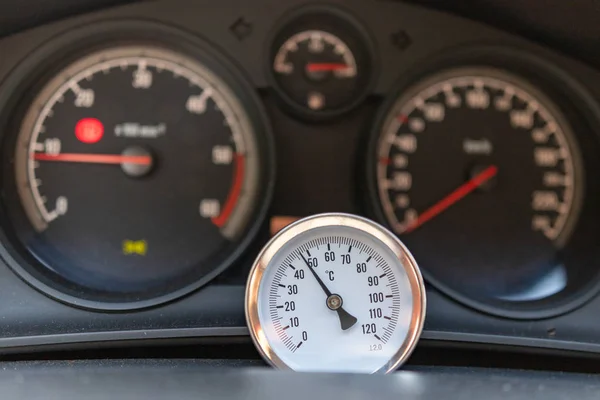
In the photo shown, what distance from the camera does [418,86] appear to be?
188 centimetres

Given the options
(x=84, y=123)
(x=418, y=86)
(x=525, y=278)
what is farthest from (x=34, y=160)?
(x=525, y=278)

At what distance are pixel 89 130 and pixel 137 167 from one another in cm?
18

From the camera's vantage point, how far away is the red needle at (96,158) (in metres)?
1.83

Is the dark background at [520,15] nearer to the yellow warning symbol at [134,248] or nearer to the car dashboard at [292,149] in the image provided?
the car dashboard at [292,149]

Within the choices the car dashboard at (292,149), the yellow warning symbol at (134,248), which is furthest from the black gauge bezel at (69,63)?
the yellow warning symbol at (134,248)

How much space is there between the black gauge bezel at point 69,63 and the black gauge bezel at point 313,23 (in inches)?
3.5

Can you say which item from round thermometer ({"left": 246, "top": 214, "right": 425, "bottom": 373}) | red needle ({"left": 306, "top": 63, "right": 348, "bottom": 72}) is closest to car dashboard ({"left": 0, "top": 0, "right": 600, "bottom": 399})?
red needle ({"left": 306, "top": 63, "right": 348, "bottom": 72})

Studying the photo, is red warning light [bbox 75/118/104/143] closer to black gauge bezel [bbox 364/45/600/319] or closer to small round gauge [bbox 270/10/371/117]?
small round gauge [bbox 270/10/371/117]

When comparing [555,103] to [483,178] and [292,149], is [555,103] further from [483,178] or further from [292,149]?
[292,149]

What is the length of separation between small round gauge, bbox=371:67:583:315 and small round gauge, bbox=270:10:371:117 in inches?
6.4

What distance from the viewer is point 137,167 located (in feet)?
5.99

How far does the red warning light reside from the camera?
1.86 m

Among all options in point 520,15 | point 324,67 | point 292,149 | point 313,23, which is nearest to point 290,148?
point 292,149

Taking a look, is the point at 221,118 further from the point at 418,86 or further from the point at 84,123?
the point at 418,86
